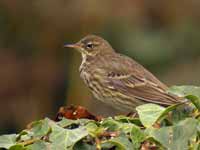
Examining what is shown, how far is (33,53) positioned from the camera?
12.0 meters

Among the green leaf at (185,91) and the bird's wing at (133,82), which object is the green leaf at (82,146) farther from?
the bird's wing at (133,82)

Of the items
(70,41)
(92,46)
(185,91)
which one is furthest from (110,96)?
(185,91)

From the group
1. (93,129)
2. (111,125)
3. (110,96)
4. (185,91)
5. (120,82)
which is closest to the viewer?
(93,129)

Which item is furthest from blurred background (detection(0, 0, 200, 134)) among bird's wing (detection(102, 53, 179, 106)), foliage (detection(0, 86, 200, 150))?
foliage (detection(0, 86, 200, 150))

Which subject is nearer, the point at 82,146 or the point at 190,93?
the point at 82,146

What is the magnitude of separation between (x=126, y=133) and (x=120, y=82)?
468 centimetres

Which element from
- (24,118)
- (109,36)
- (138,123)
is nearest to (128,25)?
(109,36)

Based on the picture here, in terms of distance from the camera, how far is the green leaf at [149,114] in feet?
12.2

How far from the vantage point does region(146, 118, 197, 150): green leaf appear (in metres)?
3.48

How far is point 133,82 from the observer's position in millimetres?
8281

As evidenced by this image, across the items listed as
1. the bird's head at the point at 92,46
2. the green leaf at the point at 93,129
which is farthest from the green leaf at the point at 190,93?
the bird's head at the point at 92,46

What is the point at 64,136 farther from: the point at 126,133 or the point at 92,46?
the point at 92,46

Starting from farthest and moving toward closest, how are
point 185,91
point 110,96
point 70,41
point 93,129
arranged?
point 70,41
point 110,96
point 185,91
point 93,129

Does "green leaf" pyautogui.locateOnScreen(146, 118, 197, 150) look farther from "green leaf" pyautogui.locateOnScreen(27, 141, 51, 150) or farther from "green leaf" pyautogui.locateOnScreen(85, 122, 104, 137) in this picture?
"green leaf" pyautogui.locateOnScreen(27, 141, 51, 150)
